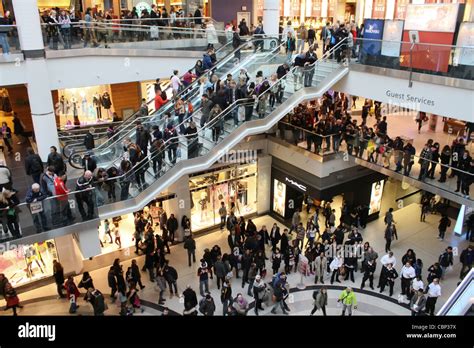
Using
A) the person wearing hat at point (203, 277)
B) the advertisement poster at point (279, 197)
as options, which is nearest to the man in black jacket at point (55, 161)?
the person wearing hat at point (203, 277)

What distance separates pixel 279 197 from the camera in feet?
60.4

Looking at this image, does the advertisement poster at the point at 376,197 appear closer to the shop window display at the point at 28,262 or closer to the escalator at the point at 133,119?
the escalator at the point at 133,119

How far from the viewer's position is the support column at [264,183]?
1828 cm

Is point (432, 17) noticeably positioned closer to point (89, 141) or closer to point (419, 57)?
point (419, 57)

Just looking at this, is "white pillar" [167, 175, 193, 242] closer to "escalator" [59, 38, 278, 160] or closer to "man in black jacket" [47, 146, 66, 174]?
"escalator" [59, 38, 278, 160]

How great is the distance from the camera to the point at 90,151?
12.9 meters

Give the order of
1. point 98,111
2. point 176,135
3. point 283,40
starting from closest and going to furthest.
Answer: point 176,135
point 283,40
point 98,111

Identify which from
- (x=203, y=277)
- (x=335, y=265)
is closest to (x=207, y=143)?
(x=203, y=277)

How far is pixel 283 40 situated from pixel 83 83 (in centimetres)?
747

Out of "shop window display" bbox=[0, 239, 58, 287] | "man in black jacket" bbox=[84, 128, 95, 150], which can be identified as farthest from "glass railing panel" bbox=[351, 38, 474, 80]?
"shop window display" bbox=[0, 239, 58, 287]

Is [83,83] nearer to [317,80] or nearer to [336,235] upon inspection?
[317,80]

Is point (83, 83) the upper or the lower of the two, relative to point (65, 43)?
lower

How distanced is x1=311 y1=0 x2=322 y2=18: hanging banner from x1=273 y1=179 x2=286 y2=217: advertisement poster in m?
14.1
